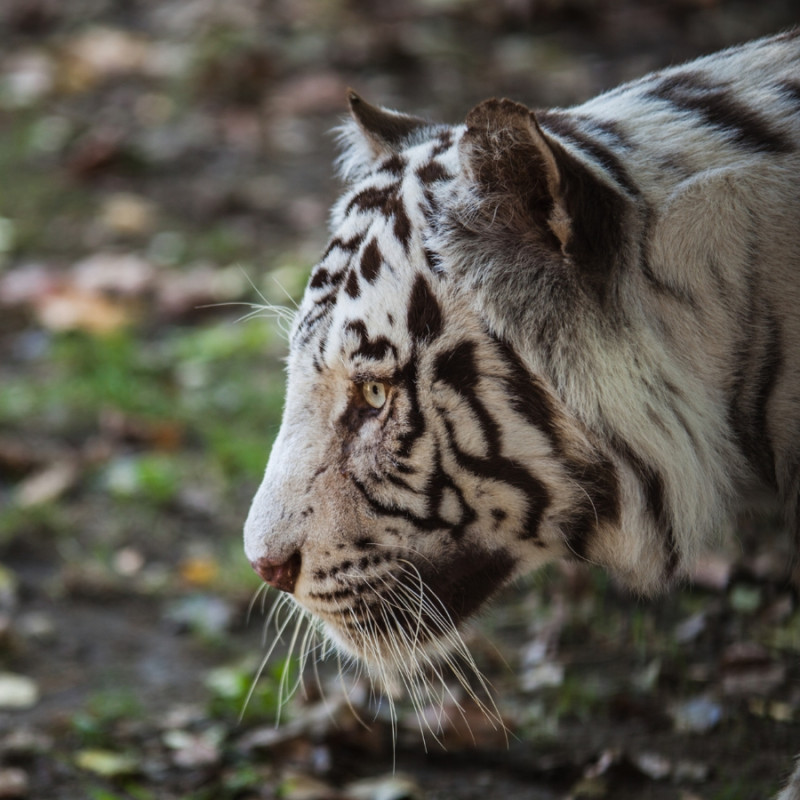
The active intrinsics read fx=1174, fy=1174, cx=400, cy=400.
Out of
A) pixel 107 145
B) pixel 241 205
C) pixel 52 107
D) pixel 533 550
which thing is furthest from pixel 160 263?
pixel 533 550

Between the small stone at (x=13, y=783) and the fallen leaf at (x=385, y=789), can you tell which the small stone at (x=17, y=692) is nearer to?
the small stone at (x=13, y=783)

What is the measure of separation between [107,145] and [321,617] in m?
4.07

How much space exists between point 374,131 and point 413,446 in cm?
61

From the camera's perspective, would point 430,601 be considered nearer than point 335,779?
Yes

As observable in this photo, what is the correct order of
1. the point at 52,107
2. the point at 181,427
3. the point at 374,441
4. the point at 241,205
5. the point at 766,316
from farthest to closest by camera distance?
the point at 52,107
the point at 241,205
the point at 181,427
the point at 374,441
the point at 766,316

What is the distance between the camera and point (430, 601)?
6.21ft

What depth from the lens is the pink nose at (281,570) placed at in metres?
1.88

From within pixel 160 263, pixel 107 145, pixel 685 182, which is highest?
pixel 107 145

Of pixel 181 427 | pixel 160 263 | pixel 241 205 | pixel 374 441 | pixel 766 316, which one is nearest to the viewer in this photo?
pixel 766 316

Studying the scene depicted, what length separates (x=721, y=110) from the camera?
1796mm

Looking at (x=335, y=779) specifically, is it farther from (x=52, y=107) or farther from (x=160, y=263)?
(x=52, y=107)

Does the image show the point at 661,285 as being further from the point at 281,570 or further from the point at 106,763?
the point at 106,763

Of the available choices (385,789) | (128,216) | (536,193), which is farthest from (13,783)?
(128,216)

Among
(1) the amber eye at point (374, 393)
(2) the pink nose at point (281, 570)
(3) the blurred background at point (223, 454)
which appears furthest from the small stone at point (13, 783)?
(1) the amber eye at point (374, 393)
